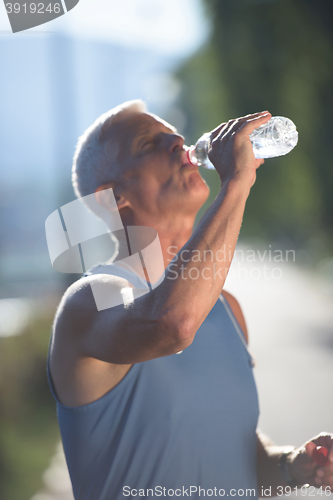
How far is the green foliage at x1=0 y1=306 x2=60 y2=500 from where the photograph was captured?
305 cm

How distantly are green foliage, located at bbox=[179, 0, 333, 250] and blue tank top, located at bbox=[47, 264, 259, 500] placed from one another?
32.1 ft

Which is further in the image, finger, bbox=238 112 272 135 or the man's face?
the man's face

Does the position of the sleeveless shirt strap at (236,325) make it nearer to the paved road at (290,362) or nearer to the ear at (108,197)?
the ear at (108,197)

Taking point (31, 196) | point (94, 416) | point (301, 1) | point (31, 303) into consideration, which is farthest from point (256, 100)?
point (94, 416)

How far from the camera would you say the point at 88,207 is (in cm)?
187

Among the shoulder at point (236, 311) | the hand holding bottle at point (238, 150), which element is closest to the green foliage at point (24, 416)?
the shoulder at point (236, 311)

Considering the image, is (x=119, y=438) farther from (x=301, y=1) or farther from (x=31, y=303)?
(x=301, y=1)

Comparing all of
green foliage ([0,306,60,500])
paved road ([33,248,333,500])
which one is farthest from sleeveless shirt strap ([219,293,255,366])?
green foliage ([0,306,60,500])

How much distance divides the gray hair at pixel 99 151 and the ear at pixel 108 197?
24mm

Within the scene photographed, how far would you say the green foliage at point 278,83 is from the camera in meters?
10.9

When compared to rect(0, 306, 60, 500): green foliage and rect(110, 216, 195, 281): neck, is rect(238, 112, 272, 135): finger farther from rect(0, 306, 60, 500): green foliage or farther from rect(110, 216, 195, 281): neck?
rect(0, 306, 60, 500): green foliage

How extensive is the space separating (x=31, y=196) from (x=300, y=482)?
512 centimetres

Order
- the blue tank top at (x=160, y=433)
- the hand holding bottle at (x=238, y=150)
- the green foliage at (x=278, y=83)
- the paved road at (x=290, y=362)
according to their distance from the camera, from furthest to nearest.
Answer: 1. the green foliage at (x=278, y=83)
2. the paved road at (x=290, y=362)
3. the blue tank top at (x=160, y=433)
4. the hand holding bottle at (x=238, y=150)

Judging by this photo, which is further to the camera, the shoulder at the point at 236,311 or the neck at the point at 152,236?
A: the shoulder at the point at 236,311
